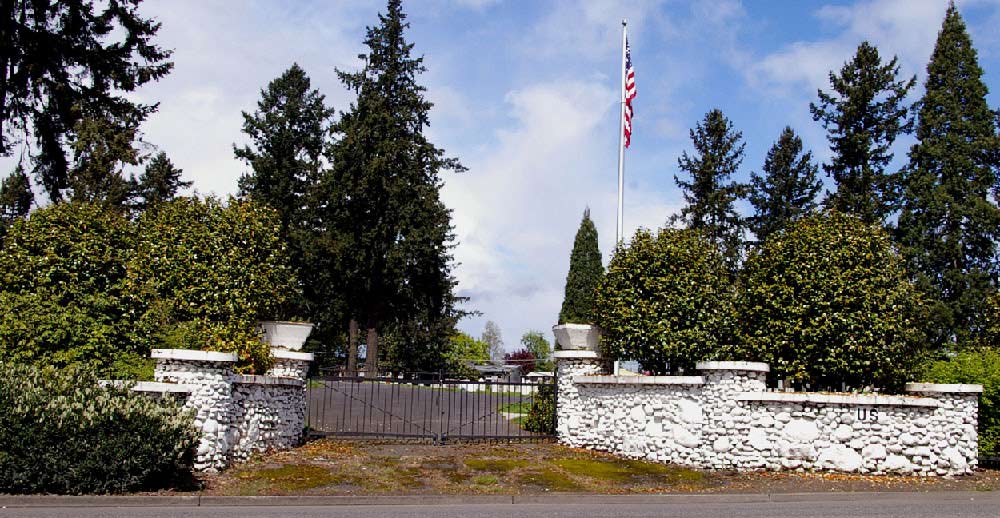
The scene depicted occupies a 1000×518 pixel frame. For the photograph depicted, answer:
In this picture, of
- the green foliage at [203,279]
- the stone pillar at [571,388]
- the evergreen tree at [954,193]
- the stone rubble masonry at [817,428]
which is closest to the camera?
the green foliage at [203,279]

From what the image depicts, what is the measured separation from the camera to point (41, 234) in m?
13.3

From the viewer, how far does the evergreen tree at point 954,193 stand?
106ft

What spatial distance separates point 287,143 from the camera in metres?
43.4

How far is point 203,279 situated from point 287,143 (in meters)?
31.3

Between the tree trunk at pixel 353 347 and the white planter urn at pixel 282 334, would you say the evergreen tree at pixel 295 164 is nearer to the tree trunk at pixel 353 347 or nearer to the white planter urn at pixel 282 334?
the tree trunk at pixel 353 347

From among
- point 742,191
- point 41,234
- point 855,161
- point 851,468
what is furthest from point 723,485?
point 742,191

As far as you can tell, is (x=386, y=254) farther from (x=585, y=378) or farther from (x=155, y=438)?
(x=155, y=438)

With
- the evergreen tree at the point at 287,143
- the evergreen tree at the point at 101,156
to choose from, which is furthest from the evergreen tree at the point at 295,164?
the evergreen tree at the point at 101,156

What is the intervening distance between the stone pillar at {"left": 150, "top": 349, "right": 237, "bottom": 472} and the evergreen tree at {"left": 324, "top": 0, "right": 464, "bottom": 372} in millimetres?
26752

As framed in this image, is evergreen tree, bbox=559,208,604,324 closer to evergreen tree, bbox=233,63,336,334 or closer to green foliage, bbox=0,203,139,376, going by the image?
evergreen tree, bbox=233,63,336,334

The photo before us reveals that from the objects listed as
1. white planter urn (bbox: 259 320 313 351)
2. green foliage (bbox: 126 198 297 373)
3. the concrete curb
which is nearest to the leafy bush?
the concrete curb

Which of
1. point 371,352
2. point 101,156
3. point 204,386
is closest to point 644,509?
point 204,386

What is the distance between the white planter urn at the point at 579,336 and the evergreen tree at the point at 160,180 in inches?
1246

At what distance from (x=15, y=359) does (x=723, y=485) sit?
10521 mm
